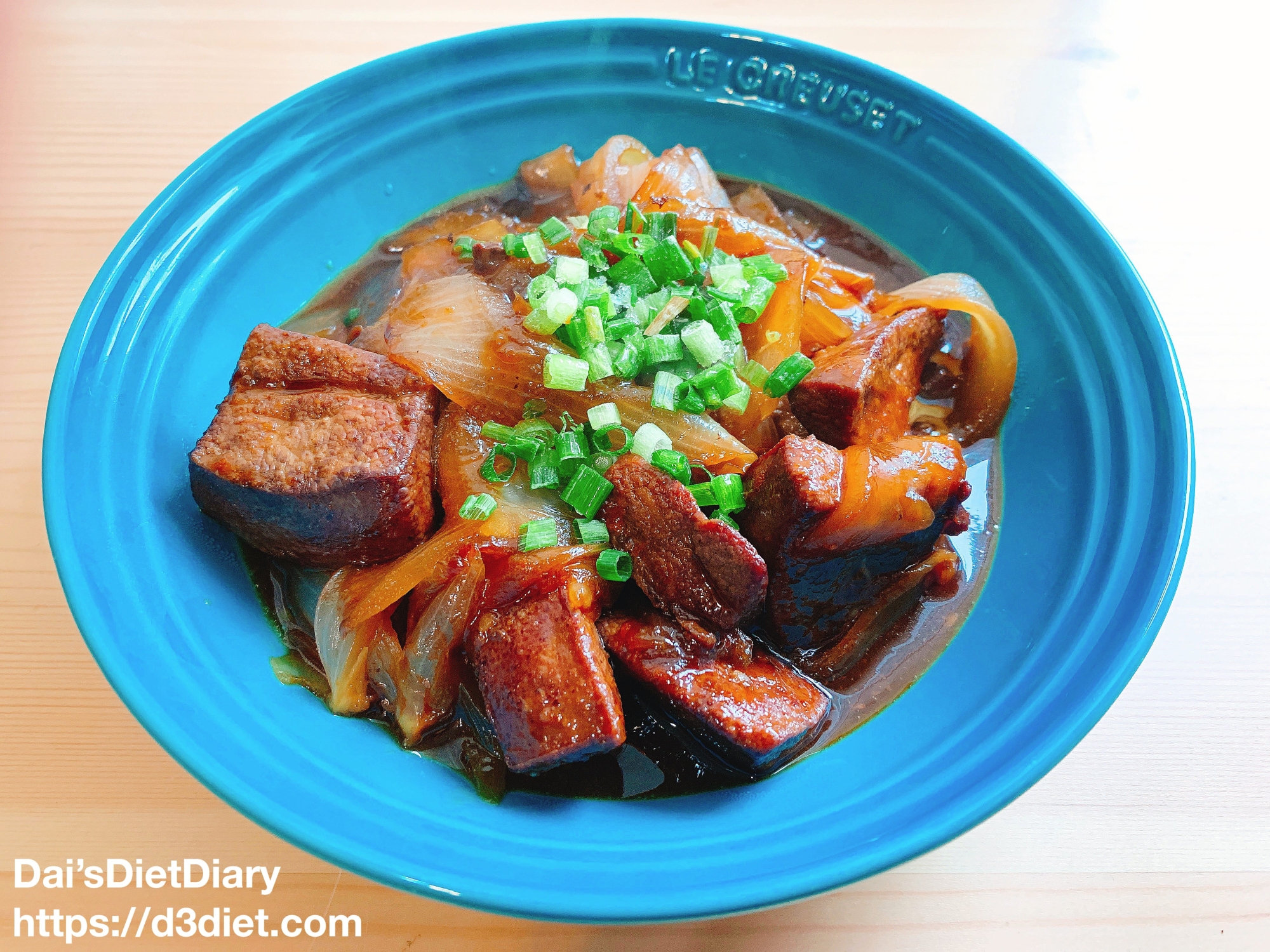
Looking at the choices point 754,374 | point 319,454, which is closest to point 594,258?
point 754,374

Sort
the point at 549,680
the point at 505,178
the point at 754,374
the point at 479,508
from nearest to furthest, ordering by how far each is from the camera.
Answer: the point at 549,680, the point at 479,508, the point at 754,374, the point at 505,178

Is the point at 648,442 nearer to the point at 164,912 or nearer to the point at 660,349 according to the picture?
the point at 660,349

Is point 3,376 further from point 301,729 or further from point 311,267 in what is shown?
point 301,729

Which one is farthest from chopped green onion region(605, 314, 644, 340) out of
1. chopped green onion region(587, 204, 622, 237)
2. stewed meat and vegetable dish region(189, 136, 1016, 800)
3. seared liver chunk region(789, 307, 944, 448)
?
seared liver chunk region(789, 307, 944, 448)

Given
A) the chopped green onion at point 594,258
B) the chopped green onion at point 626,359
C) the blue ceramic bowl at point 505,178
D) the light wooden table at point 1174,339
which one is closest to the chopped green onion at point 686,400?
the chopped green onion at point 626,359

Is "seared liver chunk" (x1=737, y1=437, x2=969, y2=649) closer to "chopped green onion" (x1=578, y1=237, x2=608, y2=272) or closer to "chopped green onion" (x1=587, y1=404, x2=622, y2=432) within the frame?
"chopped green onion" (x1=587, y1=404, x2=622, y2=432)
